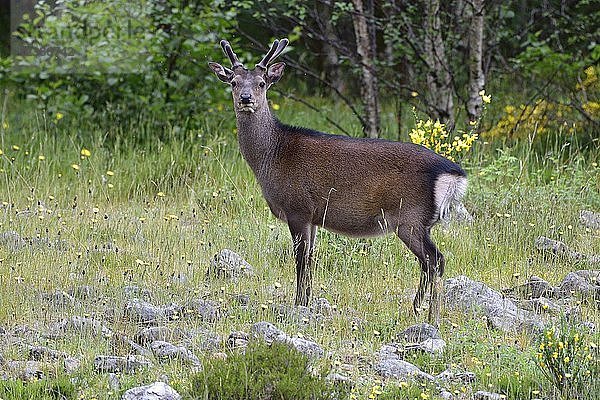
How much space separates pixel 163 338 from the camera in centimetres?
577

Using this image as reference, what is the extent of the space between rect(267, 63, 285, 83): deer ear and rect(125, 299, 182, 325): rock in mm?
1731

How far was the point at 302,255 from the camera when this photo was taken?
22.1 feet

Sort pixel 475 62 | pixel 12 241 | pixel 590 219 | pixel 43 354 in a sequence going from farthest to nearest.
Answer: pixel 475 62 < pixel 590 219 < pixel 12 241 < pixel 43 354

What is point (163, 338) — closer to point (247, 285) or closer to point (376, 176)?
point (247, 285)

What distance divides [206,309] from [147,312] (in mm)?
351

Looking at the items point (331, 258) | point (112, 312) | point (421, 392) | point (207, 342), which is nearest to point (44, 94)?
point (331, 258)

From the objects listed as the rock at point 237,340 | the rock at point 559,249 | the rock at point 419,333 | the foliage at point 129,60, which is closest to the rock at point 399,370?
the rock at point 419,333

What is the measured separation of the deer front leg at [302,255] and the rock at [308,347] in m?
1.13

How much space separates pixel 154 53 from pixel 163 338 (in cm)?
609

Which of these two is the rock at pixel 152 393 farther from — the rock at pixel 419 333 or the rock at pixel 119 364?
the rock at pixel 419 333

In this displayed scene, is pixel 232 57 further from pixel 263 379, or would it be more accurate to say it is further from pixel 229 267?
pixel 263 379

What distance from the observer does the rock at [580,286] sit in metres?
6.65

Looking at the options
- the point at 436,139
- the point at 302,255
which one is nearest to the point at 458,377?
the point at 302,255

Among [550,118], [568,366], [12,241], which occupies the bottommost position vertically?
[12,241]
